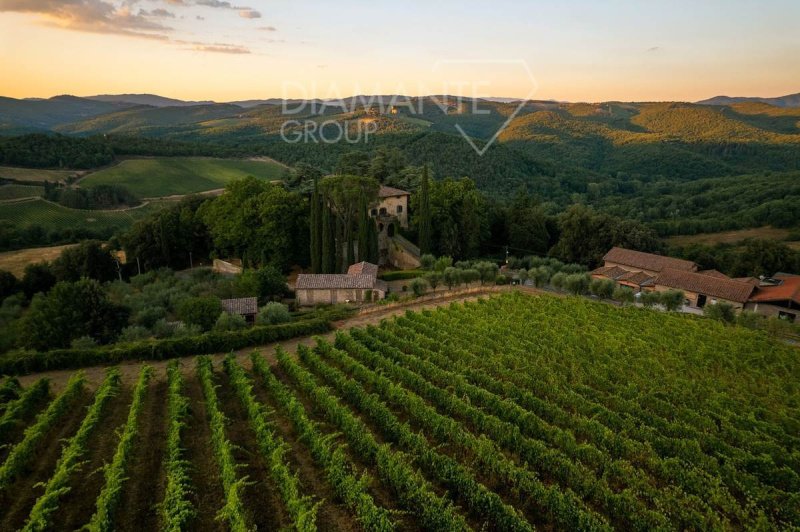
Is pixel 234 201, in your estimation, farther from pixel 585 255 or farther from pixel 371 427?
pixel 585 255

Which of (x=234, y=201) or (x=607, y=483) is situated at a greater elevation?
(x=234, y=201)

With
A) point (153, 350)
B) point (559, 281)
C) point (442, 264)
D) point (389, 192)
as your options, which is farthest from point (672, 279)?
point (153, 350)

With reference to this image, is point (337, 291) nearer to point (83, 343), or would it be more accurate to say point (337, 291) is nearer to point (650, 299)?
point (83, 343)

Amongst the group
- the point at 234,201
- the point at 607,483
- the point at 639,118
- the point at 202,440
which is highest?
the point at 639,118

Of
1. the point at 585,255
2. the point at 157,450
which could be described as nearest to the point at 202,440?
the point at 157,450

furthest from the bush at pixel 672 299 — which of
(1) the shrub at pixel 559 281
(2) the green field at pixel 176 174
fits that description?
(2) the green field at pixel 176 174

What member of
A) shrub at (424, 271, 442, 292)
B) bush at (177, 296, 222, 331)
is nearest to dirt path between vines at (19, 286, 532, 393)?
shrub at (424, 271, 442, 292)

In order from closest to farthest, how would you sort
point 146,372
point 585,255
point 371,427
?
1. point 371,427
2. point 146,372
3. point 585,255

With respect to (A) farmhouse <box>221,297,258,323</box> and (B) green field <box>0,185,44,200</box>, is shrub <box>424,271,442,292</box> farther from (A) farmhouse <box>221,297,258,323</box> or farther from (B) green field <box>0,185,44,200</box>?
(B) green field <box>0,185,44,200</box>
